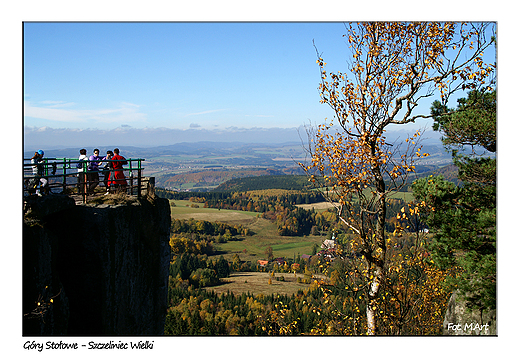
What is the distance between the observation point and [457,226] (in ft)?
35.5

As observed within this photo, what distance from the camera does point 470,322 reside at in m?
10.7

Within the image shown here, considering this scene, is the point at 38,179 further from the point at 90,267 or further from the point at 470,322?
the point at 470,322

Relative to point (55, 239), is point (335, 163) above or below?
above

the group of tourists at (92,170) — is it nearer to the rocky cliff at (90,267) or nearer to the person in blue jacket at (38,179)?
the person in blue jacket at (38,179)

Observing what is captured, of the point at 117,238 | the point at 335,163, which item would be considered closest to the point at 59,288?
the point at 117,238

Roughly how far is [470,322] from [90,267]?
11855 mm

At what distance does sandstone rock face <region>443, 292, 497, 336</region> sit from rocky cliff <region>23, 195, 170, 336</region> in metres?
10.7

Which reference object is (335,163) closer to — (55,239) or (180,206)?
(55,239)

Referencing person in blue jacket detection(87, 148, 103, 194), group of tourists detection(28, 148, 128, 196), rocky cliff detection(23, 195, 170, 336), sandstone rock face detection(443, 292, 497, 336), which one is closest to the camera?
rocky cliff detection(23, 195, 170, 336)

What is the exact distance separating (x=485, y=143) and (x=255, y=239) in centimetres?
13919

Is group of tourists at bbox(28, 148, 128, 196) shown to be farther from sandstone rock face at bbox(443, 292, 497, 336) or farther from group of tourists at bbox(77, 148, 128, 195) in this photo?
sandstone rock face at bbox(443, 292, 497, 336)

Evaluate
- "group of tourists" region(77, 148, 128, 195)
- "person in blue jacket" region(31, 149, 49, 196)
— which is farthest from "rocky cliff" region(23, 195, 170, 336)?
"group of tourists" region(77, 148, 128, 195)

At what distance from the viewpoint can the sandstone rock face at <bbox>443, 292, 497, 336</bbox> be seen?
998cm

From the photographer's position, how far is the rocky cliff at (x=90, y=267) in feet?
30.6
